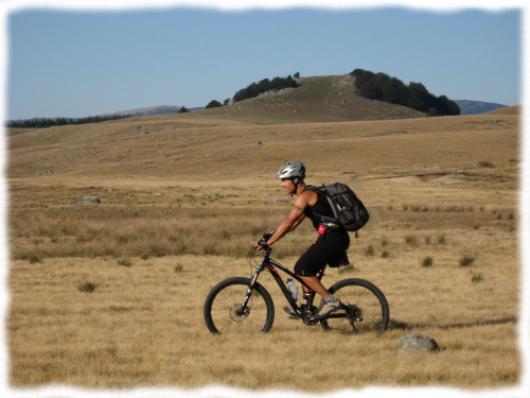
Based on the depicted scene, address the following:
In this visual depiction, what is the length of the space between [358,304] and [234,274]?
735 cm

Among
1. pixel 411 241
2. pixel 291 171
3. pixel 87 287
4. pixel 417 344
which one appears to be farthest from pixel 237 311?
pixel 411 241

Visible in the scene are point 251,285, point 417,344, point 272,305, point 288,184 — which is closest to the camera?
point 417,344

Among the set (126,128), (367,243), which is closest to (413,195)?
(367,243)

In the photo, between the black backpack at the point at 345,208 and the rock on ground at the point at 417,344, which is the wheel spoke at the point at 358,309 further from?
the black backpack at the point at 345,208

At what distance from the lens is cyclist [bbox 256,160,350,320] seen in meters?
9.55

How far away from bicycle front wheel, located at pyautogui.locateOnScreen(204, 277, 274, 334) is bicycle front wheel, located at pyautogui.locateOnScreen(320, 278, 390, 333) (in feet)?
2.39

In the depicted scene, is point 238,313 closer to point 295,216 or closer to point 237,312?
point 237,312

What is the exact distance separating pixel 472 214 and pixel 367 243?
11047 mm

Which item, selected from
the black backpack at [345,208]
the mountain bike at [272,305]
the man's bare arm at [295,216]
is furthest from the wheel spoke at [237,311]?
the black backpack at [345,208]

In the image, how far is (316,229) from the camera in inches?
383

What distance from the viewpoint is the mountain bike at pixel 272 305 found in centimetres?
1005

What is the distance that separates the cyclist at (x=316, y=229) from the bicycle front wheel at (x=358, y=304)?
238mm

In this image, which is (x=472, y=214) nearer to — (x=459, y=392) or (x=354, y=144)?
(x=459, y=392)

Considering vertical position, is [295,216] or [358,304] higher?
[295,216]
